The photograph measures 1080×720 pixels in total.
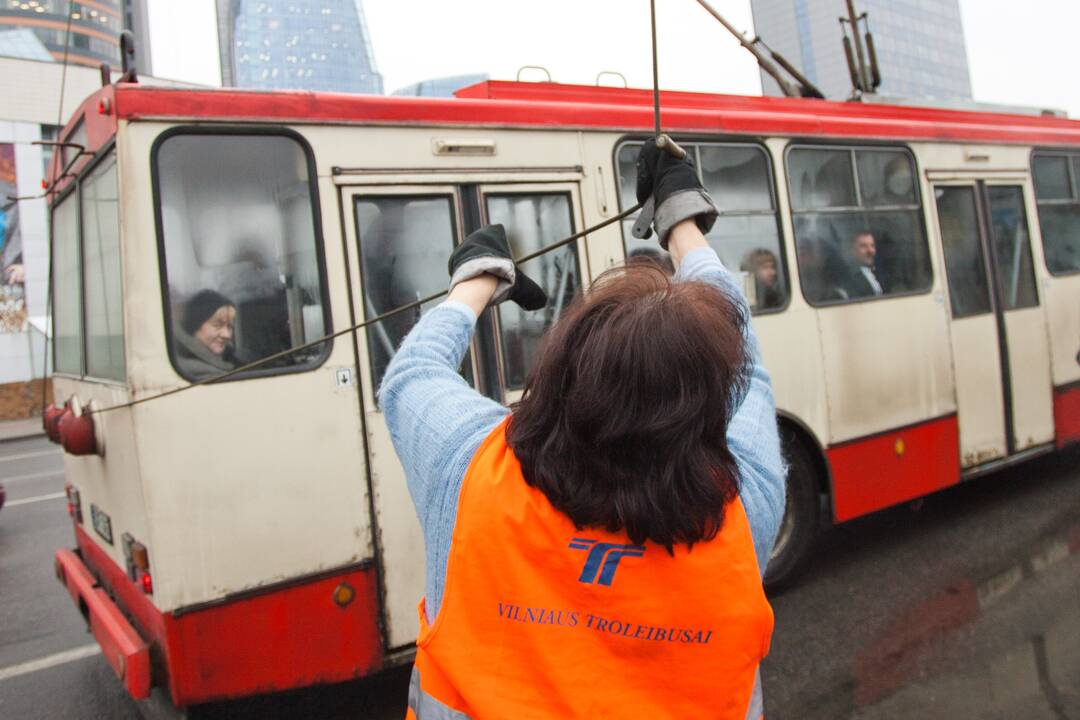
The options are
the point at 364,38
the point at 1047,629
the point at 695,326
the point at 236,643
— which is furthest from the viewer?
the point at 364,38

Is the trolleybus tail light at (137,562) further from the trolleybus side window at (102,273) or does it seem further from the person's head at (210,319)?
the person's head at (210,319)

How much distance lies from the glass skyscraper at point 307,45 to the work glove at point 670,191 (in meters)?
116

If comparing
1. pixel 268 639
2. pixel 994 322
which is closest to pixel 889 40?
pixel 994 322

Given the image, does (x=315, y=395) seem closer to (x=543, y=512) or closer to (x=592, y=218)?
(x=592, y=218)

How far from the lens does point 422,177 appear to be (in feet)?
13.3

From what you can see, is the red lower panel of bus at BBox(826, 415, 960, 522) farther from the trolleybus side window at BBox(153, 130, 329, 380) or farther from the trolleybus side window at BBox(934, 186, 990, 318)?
the trolleybus side window at BBox(153, 130, 329, 380)

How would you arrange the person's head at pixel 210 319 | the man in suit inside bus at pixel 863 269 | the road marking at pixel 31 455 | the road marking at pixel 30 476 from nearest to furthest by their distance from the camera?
1. the person's head at pixel 210 319
2. the man in suit inside bus at pixel 863 269
3. the road marking at pixel 30 476
4. the road marking at pixel 31 455

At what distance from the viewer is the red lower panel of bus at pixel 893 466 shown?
551cm

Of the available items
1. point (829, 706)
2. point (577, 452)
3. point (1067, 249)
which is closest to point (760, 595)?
point (577, 452)

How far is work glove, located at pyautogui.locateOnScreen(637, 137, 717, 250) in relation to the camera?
1.80 metres

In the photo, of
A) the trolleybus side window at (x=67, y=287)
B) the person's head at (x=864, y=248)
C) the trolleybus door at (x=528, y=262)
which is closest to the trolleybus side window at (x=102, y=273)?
the trolleybus side window at (x=67, y=287)

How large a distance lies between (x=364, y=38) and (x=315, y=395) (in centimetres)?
12891

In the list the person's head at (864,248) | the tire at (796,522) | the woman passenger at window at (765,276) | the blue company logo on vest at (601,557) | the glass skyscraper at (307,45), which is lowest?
the tire at (796,522)

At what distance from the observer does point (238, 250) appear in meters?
3.65
